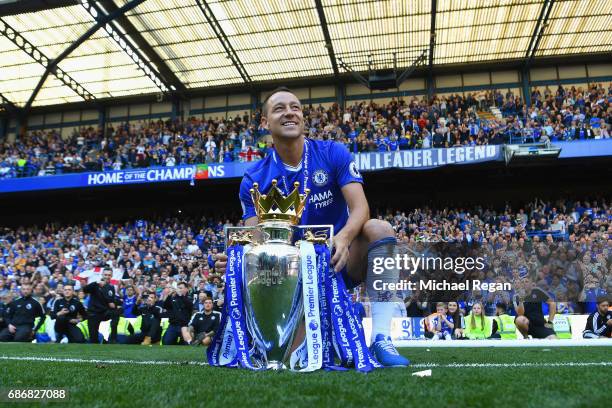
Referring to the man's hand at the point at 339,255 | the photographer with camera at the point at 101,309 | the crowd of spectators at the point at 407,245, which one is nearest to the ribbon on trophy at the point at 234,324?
the man's hand at the point at 339,255

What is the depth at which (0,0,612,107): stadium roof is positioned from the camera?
23.0 m

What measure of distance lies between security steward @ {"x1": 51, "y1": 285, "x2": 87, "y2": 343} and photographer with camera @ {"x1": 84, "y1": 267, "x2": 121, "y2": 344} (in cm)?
23

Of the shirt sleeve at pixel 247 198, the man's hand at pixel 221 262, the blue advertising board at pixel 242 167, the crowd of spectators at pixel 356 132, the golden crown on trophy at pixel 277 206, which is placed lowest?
the man's hand at pixel 221 262

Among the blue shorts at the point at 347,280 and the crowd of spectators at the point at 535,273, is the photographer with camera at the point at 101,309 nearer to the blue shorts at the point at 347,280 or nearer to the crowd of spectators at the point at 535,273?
the crowd of spectators at the point at 535,273

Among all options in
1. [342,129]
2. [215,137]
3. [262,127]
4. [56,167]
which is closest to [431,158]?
[342,129]

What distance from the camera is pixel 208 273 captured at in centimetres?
1572

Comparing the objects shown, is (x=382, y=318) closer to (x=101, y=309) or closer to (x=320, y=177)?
(x=320, y=177)

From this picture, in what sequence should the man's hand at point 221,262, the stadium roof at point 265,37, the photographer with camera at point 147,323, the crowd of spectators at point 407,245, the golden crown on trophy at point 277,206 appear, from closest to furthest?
the golden crown on trophy at point 277,206 < the man's hand at point 221,262 < the crowd of spectators at point 407,245 < the photographer with camera at point 147,323 < the stadium roof at point 265,37

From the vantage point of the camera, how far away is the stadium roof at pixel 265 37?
2305cm

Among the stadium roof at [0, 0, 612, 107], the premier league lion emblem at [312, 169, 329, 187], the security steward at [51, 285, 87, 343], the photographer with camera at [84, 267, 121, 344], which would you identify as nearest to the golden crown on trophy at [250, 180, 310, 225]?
the premier league lion emblem at [312, 169, 329, 187]

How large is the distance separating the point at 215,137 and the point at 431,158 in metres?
10.4

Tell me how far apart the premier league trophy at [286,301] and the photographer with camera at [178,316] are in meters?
8.60

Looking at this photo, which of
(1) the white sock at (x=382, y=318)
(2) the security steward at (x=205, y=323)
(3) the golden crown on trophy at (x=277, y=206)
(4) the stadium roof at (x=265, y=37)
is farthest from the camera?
(4) the stadium roof at (x=265, y=37)

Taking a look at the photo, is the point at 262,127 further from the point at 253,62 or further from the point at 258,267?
the point at 258,267
